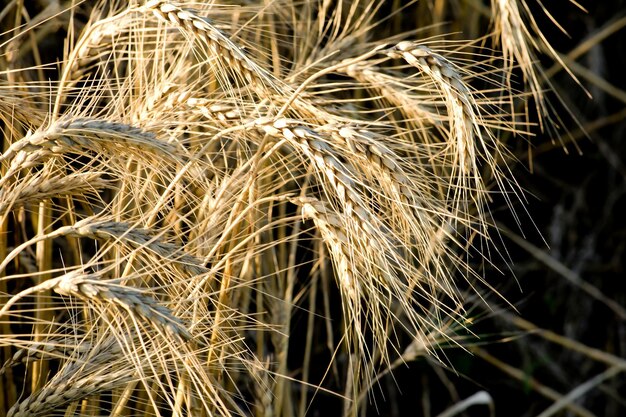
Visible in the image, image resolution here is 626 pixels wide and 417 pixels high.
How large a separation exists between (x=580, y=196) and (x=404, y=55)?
73.4 inches

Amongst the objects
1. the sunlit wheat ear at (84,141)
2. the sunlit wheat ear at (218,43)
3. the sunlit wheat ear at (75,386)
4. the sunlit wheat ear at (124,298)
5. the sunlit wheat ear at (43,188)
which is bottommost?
the sunlit wheat ear at (75,386)

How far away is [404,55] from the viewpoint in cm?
95

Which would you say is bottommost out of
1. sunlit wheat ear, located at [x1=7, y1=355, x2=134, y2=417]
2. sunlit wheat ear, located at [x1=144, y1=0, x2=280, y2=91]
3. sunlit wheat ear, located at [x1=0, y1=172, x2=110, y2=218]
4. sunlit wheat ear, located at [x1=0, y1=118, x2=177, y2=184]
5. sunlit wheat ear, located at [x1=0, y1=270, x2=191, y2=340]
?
sunlit wheat ear, located at [x1=7, y1=355, x2=134, y2=417]

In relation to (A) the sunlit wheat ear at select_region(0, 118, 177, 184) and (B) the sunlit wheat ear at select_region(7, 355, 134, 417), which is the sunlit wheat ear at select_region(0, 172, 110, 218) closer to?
(A) the sunlit wheat ear at select_region(0, 118, 177, 184)

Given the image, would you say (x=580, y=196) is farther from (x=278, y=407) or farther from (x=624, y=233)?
(x=278, y=407)

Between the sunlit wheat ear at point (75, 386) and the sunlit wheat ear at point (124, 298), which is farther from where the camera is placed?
the sunlit wheat ear at point (75, 386)

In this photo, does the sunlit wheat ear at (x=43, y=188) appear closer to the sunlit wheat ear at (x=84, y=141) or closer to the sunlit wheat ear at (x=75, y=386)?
the sunlit wheat ear at (x=84, y=141)

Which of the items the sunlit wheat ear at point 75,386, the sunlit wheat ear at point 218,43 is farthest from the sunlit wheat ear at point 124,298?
the sunlit wheat ear at point 218,43

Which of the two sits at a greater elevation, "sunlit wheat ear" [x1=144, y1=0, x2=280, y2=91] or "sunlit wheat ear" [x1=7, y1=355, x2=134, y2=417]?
"sunlit wheat ear" [x1=144, y1=0, x2=280, y2=91]

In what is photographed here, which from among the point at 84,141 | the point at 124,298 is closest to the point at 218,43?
the point at 84,141

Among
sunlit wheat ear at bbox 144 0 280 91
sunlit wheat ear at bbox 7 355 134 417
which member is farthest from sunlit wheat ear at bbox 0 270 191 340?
sunlit wheat ear at bbox 144 0 280 91

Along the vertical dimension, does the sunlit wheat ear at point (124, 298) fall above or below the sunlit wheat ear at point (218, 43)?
below

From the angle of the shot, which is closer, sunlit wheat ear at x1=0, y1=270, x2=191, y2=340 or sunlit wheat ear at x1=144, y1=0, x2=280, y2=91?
sunlit wheat ear at x1=0, y1=270, x2=191, y2=340

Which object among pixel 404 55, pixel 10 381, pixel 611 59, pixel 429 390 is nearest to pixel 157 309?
pixel 404 55
